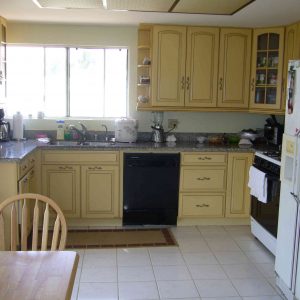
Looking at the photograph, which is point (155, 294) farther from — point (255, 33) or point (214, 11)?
point (255, 33)

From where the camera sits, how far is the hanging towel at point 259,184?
3645mm

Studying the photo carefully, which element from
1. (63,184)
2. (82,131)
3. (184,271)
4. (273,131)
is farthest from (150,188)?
(273,131)

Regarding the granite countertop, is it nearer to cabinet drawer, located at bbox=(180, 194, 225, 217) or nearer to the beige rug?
cabinet drawer, located at bbox=(180, 194, 225, 217)

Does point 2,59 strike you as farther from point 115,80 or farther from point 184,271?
point 184,271

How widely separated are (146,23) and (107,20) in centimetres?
42

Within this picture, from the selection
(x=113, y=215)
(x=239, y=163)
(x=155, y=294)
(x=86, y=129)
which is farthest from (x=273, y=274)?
(x=86, y=129)

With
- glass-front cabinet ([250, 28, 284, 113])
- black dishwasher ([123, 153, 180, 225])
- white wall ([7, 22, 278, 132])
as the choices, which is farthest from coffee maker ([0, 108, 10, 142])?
glass-front cabinet ([250, 28, 284, 113])

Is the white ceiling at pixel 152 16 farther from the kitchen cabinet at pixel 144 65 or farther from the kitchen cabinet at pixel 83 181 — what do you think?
the kitchen cabinet at pixel 83 181

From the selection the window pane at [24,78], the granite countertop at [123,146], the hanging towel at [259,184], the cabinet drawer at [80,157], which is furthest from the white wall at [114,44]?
the hanging towel at [259,184]

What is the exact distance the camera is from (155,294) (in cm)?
294

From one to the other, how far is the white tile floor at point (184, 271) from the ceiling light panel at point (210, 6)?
2144mm

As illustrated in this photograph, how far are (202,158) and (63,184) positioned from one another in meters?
1.47

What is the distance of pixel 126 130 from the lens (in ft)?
14.9

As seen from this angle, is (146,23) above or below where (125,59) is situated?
above
